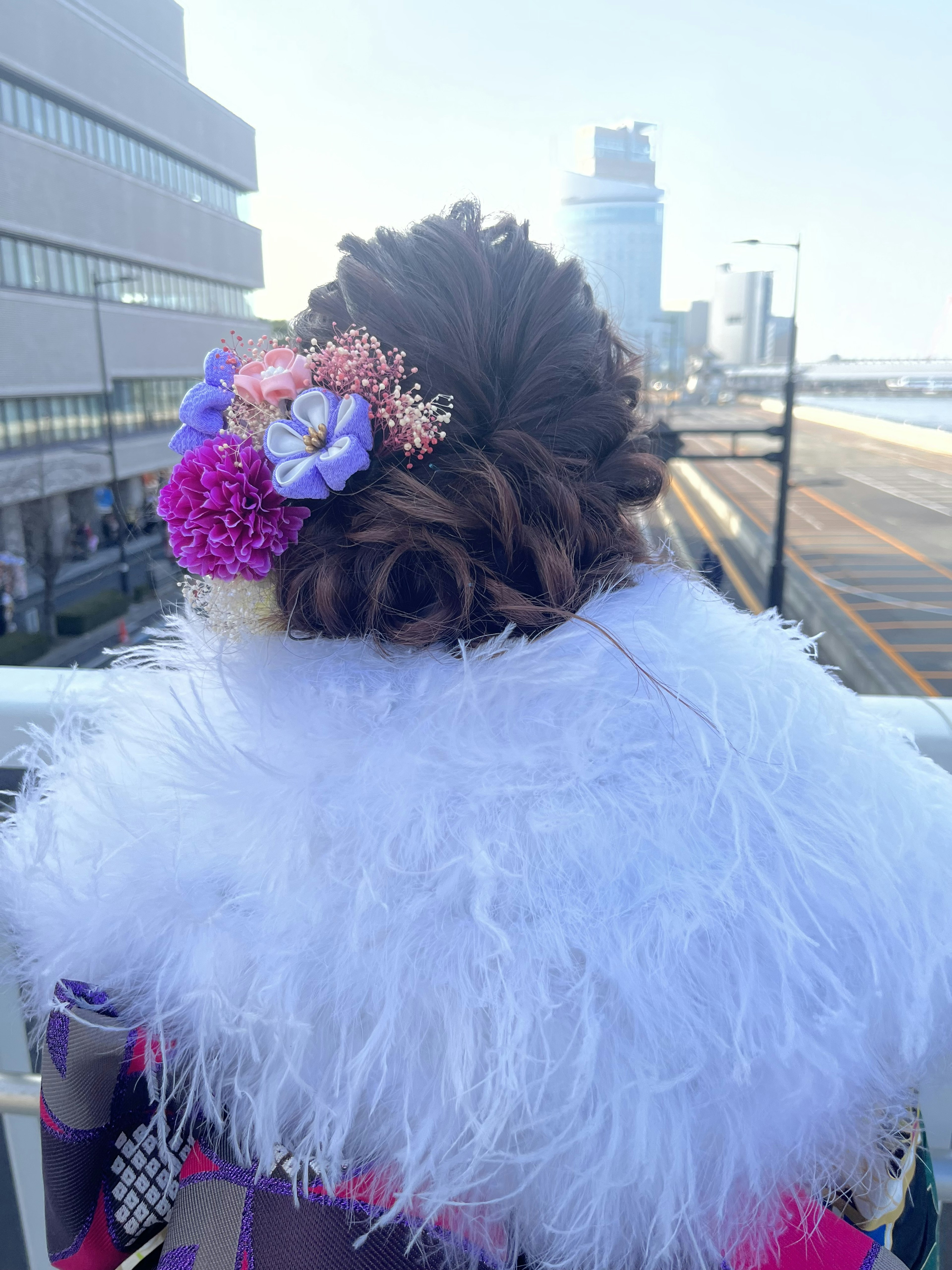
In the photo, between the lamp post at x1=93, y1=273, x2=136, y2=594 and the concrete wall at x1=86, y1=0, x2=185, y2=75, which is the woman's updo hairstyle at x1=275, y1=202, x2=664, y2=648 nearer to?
the lamp post at x1=93, y1=273, x2=136, y2=594

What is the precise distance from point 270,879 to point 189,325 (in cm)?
690

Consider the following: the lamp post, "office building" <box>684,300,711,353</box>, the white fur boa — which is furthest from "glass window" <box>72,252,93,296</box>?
the white fur boa

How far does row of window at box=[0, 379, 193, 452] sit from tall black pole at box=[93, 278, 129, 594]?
0.57ft

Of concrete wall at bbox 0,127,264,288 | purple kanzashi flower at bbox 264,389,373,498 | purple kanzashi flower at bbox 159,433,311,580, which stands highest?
concrete wall at bbox 0,127,264,288

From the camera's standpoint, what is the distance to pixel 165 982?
444 millimetres

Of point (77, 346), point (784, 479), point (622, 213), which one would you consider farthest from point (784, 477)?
point (77, 346)

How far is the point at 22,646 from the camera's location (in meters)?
3.38

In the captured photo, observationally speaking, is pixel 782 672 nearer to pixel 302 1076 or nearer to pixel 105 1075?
pixel 302 1076

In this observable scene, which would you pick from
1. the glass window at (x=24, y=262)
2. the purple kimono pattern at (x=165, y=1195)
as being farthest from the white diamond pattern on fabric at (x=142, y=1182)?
the glass window at (x=24, y=262)

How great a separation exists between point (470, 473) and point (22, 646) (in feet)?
11.6

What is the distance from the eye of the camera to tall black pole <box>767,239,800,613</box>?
229cm

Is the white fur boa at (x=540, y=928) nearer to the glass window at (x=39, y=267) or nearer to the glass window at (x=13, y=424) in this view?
the glass window at (x=13, y=424)

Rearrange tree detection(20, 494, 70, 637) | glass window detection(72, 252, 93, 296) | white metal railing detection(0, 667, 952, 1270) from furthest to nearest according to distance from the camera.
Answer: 1. glass window detection(72, 252, 93, 296)
2. tree detection(20, 494, 70, 637)
3. white metal railing detection(0, 667, 952, 1270)

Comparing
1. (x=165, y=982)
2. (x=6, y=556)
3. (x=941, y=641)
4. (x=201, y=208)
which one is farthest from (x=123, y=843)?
(x=201, y=208)
